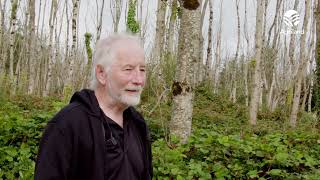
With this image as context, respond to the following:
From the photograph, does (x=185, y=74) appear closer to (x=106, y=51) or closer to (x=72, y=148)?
(x=106, y=51)

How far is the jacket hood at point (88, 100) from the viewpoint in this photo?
A: 219cm

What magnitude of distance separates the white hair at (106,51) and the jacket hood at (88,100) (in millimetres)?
119

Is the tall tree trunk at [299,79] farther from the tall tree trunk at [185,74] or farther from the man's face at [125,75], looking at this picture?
the man's face at [125,75]

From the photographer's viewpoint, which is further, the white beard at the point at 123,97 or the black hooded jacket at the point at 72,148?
the white beard at the point at 123,97

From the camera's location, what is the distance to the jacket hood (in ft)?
7.17

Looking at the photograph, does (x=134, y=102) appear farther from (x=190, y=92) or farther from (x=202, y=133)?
(x=202, y=133)

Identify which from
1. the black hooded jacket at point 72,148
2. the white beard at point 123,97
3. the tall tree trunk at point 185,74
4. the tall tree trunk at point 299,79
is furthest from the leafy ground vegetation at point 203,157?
the tall tree trunk at point 299,79

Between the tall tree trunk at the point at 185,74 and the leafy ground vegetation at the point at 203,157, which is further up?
the tall tree trunk at the point at 185,74

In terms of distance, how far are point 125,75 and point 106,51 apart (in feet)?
0.55

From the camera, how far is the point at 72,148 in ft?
6.72

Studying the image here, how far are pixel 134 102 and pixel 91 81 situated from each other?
293mm

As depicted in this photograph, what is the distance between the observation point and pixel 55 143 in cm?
203

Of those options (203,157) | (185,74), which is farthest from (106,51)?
(185,74)

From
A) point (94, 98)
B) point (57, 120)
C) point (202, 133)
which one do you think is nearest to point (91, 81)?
point (94, 98)
